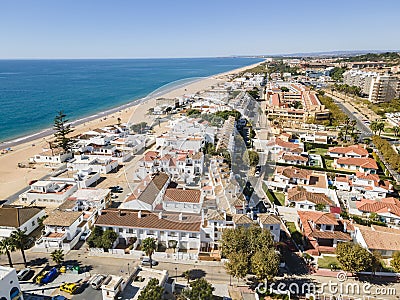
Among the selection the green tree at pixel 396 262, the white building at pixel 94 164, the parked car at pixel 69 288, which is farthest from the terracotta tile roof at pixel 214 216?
the white building at pixel 94 164

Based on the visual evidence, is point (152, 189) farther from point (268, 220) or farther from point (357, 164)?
point (357, 164)

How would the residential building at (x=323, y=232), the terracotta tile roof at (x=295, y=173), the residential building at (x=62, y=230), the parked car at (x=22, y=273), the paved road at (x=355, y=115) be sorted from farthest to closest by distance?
the paved road at (x=355, y=115), the terracotta tile roof at (x=295, y=173), the residential building at (x=62, y=230), the residential building at (x=323, y=232), the parked car at (x=22, y=273)

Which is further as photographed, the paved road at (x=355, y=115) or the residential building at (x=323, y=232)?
the paved road at (x=355, y=115)

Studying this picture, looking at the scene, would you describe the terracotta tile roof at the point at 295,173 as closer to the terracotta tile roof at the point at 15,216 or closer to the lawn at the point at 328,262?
the lawn at the point at 328,262

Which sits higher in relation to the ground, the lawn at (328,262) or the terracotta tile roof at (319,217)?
the terracotta tile roof at (319,217)

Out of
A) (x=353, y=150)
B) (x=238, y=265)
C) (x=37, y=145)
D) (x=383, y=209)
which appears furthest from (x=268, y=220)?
(x=37, y=145)

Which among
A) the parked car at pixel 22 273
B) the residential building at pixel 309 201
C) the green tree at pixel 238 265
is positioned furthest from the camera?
the residential building at pixel 309 201

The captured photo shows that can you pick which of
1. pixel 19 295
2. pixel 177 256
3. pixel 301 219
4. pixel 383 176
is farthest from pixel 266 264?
pixel 383 176
